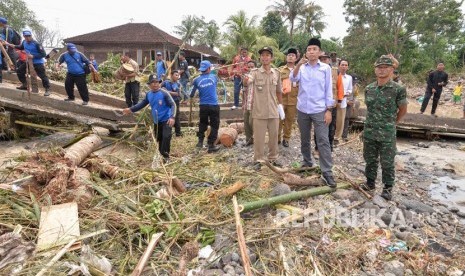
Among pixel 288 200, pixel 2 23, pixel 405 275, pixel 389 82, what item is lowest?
pixel 405 275

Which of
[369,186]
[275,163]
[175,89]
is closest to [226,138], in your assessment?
[275,163]

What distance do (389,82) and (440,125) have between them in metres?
6.67

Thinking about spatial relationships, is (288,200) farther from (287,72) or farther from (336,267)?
(287,72)

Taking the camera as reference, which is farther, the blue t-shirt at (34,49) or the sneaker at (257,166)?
the blue t-shirt at (34,49)

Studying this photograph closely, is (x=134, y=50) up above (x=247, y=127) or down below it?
above

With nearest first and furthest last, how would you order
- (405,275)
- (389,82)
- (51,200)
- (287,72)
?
(405,275) → (51,200) → (389,82) → (287,72)

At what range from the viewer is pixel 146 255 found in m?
2.66

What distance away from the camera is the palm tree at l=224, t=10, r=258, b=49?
82.7ft

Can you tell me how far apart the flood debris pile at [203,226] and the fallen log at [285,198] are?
0.01 meters

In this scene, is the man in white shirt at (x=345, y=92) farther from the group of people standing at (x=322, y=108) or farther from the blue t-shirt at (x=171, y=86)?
the blue t-shirt at (x=171, y=86)

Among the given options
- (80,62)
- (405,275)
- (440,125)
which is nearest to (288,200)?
(405,275)

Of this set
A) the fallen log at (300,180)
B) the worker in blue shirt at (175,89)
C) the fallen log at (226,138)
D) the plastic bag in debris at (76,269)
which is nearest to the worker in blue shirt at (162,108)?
the fallen log at (226,138)

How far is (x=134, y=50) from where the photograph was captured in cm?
2603

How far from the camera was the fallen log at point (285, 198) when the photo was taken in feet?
11.0
